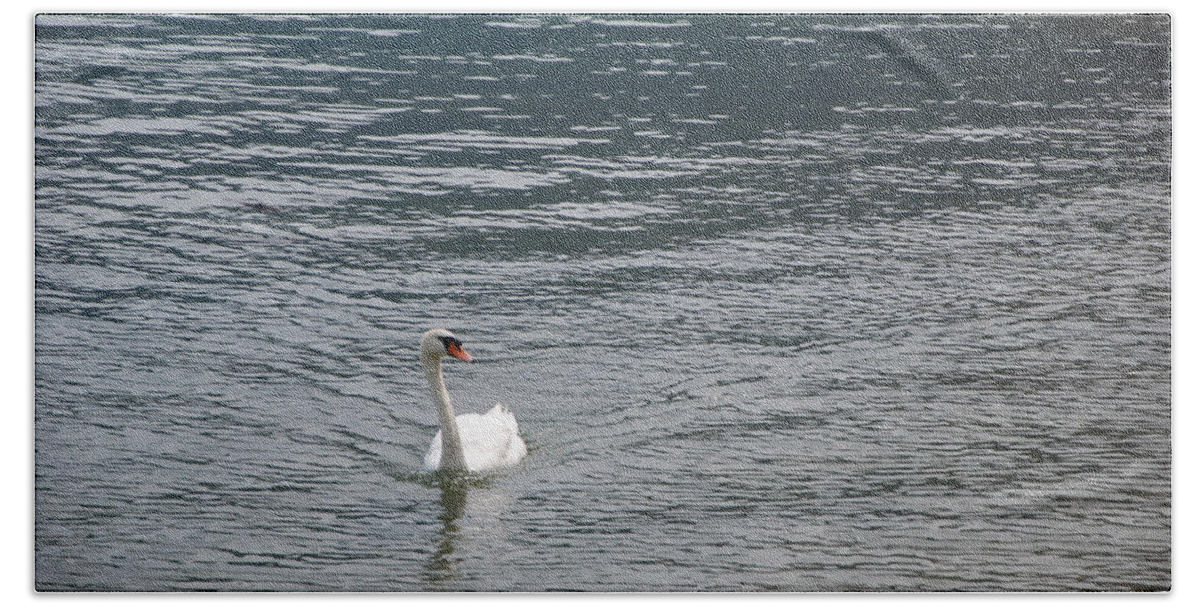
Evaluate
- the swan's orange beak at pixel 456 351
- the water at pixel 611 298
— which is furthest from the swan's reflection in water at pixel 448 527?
the swan's orange beak at pixel 456 351

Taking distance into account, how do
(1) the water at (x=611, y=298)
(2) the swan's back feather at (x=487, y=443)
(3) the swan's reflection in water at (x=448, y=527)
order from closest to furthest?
1. (3) the swan's reflection in water at (x=448, y=527)
2. (1) the water at (x=611, y=298)
3. (2) the swan's back feather at (x=487, y=443)

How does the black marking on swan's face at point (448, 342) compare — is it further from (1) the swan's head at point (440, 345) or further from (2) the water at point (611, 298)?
(2) the water at point (611, 298)

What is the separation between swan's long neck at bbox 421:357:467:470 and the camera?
9000 millimetres

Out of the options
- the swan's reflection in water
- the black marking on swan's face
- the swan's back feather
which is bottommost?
the swan's reflection in water

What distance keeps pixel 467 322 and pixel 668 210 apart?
4.12 ft

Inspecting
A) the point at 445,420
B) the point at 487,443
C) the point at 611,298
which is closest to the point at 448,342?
the point at 445,420

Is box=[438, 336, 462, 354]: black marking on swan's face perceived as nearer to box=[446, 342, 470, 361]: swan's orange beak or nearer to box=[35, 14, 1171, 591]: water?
box=[446, 342, 470, 361]: swan's orange beak

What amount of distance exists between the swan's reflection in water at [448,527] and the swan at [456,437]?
0.09 meters

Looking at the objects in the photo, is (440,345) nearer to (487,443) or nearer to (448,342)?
(448,342)

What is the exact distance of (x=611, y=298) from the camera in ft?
32.8

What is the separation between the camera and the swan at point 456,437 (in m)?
9.01

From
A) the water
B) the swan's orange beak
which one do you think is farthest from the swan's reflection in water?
the swan's orange beak

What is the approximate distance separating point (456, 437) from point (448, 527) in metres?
0.59

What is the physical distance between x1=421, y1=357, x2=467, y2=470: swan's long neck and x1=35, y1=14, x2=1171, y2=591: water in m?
0.14
